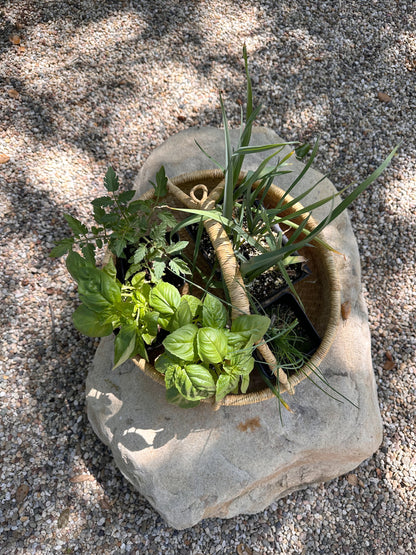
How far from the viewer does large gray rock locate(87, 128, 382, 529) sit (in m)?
1.58

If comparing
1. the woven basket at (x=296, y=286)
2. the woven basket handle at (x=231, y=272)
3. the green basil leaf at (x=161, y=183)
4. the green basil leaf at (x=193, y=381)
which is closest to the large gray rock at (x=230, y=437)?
the woven basket at (x=296, y=286)

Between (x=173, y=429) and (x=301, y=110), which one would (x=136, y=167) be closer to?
(x=301, y=110)

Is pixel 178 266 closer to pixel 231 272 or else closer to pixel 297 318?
pixel 231 272

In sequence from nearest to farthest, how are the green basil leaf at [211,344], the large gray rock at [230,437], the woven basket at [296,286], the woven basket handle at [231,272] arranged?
1. the green basil leaf at [211,344]
2. the woven basket handle at [231,272]
3. the woven basket at [296,286]
4. the large gray rock at [230,437]

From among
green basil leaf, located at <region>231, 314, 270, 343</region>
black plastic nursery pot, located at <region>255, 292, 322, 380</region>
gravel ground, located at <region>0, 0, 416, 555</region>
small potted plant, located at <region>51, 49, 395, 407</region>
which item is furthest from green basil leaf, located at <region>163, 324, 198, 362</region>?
Result: gravel ground, located at <region>0, 0, 416, 555</region>

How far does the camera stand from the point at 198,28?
263 centimetres

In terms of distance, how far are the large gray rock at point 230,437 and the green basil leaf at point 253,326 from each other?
52cm

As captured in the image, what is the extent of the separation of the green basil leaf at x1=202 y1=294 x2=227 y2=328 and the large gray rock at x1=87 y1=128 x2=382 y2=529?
1.65 feet

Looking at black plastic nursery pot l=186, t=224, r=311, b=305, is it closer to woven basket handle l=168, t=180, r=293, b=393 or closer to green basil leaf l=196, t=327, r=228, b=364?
woven basket handle l=168, t=180, r=293, b=393

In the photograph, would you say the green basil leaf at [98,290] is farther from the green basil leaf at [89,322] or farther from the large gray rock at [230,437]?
the large gray rock at [230,437]

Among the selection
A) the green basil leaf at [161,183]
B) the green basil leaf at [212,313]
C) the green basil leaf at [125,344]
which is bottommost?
the green basil leaf at [125,344]

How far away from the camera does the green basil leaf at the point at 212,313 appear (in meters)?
1.30

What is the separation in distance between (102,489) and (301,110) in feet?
7.05

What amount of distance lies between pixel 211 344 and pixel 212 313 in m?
0.12
